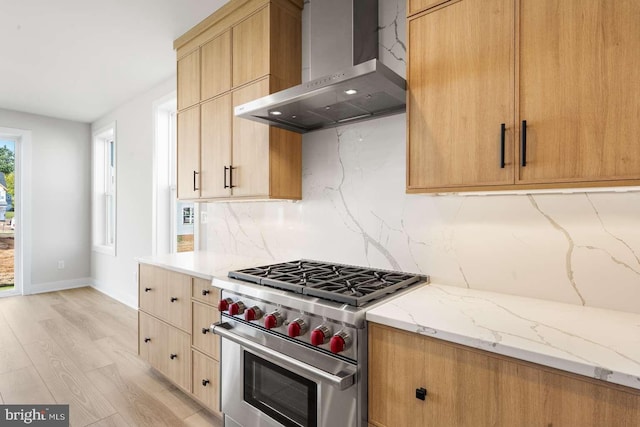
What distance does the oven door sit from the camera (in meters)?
1.31

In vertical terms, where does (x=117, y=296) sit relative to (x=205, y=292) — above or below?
below

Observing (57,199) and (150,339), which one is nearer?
(150,339)

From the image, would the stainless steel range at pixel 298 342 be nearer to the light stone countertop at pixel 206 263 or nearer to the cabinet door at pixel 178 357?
the light stone countertop at pixel 206 263

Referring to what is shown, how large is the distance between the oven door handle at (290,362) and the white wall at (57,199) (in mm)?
4967

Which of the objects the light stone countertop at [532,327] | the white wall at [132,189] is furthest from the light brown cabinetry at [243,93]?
the white wall at [132,189]

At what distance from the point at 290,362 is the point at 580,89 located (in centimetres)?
146

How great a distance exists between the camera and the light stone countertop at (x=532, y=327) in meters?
0.86

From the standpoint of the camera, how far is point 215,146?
2.46 meters

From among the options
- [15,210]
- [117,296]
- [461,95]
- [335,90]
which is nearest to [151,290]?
[335,90]

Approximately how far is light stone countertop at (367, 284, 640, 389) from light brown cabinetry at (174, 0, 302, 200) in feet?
3.89

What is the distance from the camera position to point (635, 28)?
1010 mm

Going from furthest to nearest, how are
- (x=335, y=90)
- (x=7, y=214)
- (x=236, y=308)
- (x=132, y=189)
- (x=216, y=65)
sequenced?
(x=7, y=214)
(x=132, y=189)
(x=216, y=65)
(x=236, y=308)
(x=335, y=90)

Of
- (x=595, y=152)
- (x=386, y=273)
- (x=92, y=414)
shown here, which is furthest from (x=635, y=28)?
(x=92, y=414)

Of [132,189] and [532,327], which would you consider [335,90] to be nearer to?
[532,327]
